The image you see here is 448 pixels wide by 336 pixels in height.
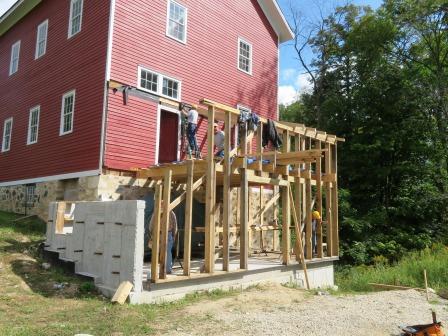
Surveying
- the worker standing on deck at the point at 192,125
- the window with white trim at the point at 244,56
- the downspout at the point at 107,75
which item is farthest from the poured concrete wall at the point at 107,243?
the window with white trim at the point at 244,56

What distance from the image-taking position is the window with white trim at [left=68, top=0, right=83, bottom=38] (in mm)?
14962

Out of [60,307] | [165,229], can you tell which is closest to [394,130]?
[165,229]

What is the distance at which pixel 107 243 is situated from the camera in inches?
353

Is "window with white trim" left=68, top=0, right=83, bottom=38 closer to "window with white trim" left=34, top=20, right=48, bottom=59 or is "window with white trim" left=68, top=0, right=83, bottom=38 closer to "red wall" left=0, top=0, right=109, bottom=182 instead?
"red wall" left=0, top=0, right=109, bottom=182

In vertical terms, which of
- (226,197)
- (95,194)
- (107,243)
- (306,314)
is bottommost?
(306,314)

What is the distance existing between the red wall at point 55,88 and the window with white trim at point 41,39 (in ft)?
0.90

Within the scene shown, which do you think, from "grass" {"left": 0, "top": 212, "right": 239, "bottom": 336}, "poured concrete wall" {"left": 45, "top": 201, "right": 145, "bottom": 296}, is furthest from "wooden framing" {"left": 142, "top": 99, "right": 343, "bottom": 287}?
"grass" {"left": 0, "top": 212, "right": 239, "bottom": 336}

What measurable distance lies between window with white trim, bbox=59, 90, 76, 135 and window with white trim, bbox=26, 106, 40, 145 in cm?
201

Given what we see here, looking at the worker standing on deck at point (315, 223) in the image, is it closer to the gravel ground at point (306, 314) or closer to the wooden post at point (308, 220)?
the wooden post at point (308, 220)

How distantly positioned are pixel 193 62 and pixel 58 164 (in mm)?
5785

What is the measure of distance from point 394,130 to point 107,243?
778 inches

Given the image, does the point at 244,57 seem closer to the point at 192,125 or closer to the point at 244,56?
the point at 244,56

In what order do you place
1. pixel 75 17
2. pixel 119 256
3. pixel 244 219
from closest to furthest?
1. pixel 119 256
2. pixel 244 219
3. pixel 75 17

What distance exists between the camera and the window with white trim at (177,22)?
15.2 m
